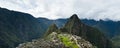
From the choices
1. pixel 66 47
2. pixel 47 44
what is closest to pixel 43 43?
pixel 47 44

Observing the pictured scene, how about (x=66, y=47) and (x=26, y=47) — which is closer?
(x=26, y=47)

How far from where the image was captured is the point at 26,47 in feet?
594

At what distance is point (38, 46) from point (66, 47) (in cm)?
2413

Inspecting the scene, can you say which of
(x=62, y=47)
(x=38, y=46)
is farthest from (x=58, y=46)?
(x=38, y=46)

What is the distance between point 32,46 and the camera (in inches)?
7229

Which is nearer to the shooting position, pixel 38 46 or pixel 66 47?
pixel 38 46

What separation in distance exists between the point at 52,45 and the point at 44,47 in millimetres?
9502

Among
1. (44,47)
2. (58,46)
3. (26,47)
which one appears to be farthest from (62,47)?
(26,47)

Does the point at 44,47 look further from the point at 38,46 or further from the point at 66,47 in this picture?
the point at 66,47

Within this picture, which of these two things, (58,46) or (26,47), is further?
(58,46)

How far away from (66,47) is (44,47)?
20.5 metres

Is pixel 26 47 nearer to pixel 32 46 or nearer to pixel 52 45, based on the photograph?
pixel 32 46

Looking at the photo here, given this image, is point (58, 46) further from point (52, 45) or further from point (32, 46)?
point (32, 46)

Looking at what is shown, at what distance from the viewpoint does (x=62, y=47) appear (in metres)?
196
